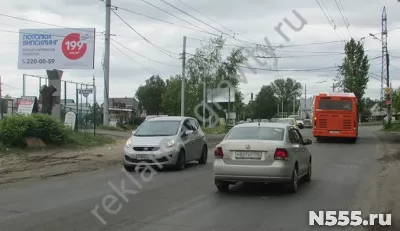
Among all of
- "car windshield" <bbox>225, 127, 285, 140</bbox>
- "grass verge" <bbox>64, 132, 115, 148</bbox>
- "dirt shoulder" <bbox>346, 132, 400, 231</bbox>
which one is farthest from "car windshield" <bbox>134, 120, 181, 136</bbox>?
"grass verge" <bbox>64, 132, 115, 148</bbox>

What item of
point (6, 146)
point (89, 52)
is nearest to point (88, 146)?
point (6, 146)

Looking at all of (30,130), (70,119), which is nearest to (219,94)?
(70,119)

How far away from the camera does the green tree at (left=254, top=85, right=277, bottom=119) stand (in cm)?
13312

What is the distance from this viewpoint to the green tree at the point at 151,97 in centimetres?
11931

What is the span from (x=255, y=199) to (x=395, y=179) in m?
5.10

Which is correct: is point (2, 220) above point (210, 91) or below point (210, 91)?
below

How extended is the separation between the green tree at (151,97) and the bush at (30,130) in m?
92.4

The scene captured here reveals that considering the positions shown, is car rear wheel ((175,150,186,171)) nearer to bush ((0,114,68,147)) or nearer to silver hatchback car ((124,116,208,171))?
silver hatchback car ((124,116,208,171))

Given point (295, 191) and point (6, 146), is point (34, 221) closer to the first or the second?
point (295, 191)

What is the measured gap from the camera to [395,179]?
45.1 feet

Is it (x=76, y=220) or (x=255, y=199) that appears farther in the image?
(x=255, y=199)

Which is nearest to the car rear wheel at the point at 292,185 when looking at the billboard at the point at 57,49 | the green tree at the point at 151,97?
the billboard at the point at 57,49

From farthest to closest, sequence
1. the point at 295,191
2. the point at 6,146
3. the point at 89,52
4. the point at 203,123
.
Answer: the point at 203,123 < the point at 89,52 < the point at 6,146 < the point at 295,191

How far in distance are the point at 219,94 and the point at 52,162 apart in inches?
1711
